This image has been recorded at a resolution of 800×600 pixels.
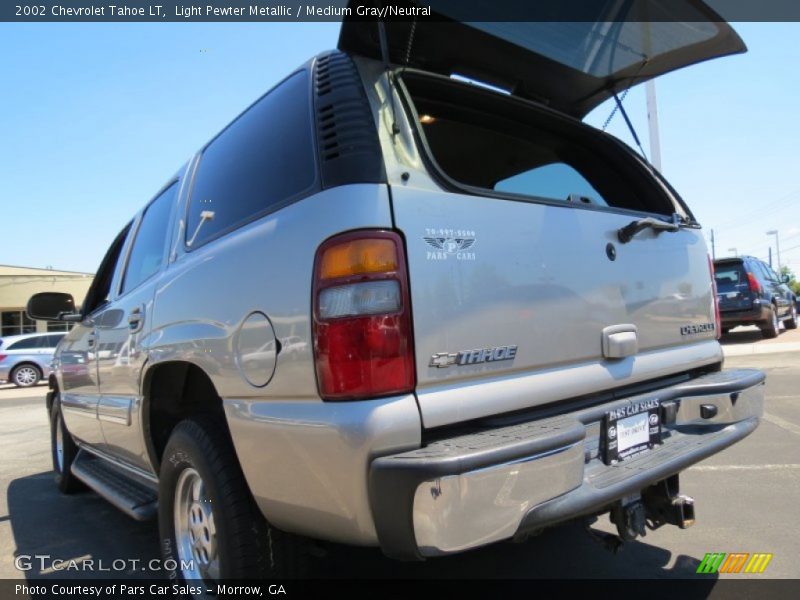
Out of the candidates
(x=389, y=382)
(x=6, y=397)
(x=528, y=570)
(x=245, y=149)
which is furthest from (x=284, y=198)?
(x=6, y=397)

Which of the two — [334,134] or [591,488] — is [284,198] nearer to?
[334,134]

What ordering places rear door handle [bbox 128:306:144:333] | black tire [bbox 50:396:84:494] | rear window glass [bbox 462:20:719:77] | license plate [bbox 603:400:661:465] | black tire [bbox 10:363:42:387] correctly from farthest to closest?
black tire [bbox 10:363:42:387] → black tire [bbox 50:396:84:494] → rear door handle [bbox 128:306:144:333] → rear window glass [bbox 462:20:719:77] → license plate [bbox 603:400:661:465]

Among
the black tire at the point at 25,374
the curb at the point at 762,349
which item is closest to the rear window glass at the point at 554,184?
the curb at the point at 762,349

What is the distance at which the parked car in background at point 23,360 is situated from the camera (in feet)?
54.5

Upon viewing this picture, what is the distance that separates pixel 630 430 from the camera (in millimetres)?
2242

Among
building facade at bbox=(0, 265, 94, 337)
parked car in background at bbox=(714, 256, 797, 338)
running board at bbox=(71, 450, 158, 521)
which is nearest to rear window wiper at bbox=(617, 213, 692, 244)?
running board at bbox=(71, 450, 158, 521)

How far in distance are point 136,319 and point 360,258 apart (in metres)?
1.73

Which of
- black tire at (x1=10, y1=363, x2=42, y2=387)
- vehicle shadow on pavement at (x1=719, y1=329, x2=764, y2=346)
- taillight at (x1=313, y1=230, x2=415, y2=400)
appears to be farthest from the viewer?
black tire at (x1=10, y1=363, x2=42, y2=387)

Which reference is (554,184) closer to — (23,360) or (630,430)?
(630,430)

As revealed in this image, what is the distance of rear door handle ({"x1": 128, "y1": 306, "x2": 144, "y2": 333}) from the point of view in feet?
9.51

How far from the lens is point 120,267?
3.83m

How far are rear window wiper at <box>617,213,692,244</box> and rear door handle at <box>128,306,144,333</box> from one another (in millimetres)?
2268

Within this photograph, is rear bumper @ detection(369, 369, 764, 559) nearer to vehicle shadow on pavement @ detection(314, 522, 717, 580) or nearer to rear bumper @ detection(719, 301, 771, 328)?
vehicle shadow on pavement @ detection(314, 522, 717, 580)

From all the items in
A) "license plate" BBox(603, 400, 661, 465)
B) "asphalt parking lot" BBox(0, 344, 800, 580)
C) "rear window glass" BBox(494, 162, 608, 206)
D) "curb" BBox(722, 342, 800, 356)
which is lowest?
"curb" BBox(722, 342, 800, 356)
